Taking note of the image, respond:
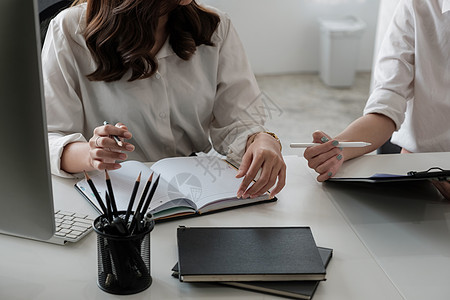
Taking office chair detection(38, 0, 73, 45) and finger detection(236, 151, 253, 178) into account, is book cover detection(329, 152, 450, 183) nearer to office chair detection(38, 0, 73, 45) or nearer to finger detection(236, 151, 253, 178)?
finger detection(236, 151, 253, 178)

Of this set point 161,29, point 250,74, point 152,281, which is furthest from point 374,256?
point 161,29

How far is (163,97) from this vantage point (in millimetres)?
1480

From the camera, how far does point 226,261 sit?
94 centimetres

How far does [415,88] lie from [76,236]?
1.06m

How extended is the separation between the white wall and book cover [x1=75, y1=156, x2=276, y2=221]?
3.18m

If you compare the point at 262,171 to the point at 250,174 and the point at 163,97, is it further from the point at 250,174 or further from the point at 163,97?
the point at 163,97

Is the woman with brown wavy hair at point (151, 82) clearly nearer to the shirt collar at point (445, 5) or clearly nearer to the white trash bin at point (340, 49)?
the shirt collar at point (445, 5)

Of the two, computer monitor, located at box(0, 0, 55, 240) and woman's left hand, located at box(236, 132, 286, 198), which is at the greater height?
computer monitor, located at box(0, 0, 55, 240)

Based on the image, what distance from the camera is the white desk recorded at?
2.98 ft

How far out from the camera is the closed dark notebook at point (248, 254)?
91 cm

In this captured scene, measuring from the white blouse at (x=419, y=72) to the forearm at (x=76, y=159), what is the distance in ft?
2.52

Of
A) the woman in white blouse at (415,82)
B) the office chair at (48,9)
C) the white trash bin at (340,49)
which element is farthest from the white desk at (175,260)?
the white trash bin at (340,49)

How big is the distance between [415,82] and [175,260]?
3.19 feet

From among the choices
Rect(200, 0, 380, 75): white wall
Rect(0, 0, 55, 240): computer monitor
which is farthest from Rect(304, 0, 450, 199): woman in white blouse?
Rect(200, 0, 380, 75): white wall
